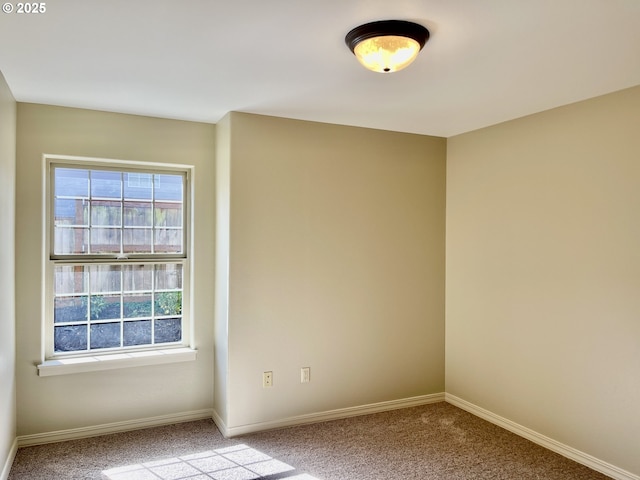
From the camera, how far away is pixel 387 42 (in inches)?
79.4

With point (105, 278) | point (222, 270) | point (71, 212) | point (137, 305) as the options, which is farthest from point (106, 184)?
point (222, 270)

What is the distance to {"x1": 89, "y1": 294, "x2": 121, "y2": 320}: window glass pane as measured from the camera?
3.47 m

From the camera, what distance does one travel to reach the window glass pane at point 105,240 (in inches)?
137

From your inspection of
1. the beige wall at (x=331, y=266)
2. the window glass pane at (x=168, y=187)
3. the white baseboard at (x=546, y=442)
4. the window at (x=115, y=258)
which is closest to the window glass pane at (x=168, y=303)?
the window at (x=115, y=258)

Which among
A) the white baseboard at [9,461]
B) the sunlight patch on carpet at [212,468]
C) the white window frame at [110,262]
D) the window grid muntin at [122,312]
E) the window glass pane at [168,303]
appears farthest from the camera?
the window glass pane at [168,303]

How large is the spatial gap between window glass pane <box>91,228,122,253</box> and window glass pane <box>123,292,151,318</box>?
37 centimetres

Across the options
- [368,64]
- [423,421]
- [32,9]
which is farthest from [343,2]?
[423,421]

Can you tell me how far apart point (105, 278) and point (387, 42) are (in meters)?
2.64

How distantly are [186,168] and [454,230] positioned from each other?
228 centimetres

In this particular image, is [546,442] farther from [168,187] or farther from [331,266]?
[168,187]

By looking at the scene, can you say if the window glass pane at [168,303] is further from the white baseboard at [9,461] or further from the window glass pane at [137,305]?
the white baseboard at [9,461]

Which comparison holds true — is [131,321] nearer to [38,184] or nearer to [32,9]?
[38,184]

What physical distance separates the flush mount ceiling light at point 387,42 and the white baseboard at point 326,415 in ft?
8.49

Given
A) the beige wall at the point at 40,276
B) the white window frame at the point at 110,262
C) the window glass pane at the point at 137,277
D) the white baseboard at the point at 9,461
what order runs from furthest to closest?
the window glass pane at the point at 137,277, the white window frame at the point at 110,262, the beige wall at the point at 40,276, the white baseboard at the point at 9,461
